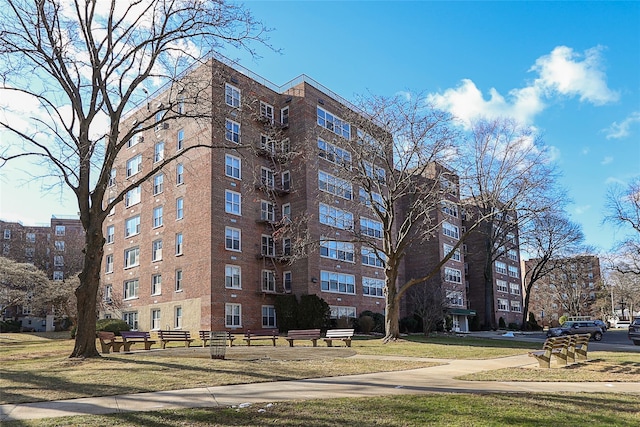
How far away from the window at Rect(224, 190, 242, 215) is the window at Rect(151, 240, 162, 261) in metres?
7.26

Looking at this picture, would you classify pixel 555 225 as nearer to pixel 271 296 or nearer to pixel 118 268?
pixel 271 296

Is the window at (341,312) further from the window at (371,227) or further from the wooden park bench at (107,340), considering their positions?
the wooden park bench at (107,340)

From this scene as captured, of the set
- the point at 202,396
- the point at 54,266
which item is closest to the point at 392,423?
the point at 202,396

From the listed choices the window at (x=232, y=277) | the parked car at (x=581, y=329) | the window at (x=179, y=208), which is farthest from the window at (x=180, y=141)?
the parked car at (x=581, y=329)

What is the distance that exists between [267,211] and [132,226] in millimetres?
12644

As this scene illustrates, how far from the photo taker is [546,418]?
8258 mm

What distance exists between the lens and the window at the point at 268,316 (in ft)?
124

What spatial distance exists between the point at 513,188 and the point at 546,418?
23.6 meters

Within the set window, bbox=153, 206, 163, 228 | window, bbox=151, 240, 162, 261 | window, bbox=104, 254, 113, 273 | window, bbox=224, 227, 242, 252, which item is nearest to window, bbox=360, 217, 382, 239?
window, bbox=224, 227, 242, 252

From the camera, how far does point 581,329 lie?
135ft

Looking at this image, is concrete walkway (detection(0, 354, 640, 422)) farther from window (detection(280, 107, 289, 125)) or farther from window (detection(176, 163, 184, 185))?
window (detection(280, 107, 289, 125))

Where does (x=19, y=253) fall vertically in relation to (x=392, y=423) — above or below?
above

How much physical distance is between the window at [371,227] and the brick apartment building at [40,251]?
42210 mm

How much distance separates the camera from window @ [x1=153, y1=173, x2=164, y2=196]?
41.2 meters
